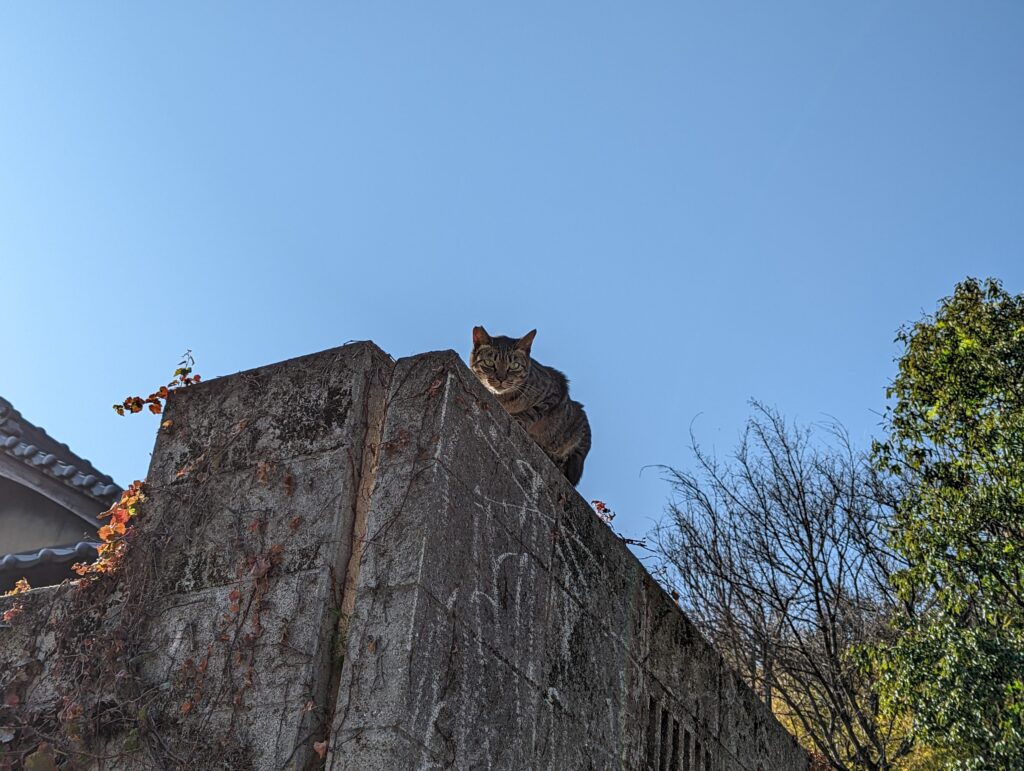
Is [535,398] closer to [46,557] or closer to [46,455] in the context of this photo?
[46,557]

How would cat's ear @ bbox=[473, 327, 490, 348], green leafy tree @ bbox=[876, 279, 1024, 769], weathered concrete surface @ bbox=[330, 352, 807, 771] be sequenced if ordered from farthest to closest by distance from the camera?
green leafy tree @ bbox=[876, 279, 1024, 769] < cat's ear @ bbox=[473, 327, 490, 348] < weathered concrete surface @ bbox=[330, 352, 807, 771]

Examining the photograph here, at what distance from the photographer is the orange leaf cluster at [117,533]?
366cm

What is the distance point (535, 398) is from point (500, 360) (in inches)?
13.5

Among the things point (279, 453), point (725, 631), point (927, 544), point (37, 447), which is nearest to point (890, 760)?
point (725, 631)

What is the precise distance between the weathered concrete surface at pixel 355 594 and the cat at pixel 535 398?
1.68m

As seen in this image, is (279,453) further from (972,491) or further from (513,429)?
(972,491)

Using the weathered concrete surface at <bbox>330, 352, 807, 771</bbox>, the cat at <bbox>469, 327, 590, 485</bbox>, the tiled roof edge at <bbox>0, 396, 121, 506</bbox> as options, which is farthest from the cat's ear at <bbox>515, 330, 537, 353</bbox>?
the tiled roof edge at <bbox>0, 396, 121, 506</bbox>

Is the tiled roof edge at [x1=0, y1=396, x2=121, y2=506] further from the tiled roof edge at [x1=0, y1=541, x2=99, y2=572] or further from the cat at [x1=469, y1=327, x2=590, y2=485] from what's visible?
the cat at [x1=469, y1=327, x2=590, y2=485]

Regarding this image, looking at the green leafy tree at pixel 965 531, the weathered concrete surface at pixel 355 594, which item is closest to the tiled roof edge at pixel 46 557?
the weathered concrete surface at pixel 355 594

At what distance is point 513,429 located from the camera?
3959 mm

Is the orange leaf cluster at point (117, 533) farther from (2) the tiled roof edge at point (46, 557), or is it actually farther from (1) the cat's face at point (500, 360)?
(2) the tiled roof edge at point (46, 557)

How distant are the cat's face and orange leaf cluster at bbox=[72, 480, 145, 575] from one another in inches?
102

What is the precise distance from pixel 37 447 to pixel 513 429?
5958 mm

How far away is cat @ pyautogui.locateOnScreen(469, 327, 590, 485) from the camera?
5957 mm
